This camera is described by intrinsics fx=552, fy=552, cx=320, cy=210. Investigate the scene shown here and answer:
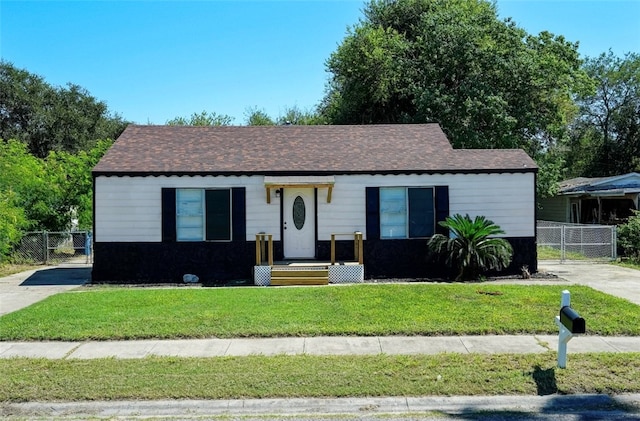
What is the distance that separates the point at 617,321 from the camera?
898cm

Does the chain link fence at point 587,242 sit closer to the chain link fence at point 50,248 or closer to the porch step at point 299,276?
the porch step at point 299,276

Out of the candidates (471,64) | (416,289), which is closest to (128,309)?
(416,289)

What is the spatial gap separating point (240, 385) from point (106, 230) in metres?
9.59

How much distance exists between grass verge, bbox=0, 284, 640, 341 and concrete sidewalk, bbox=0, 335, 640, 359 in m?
0.25

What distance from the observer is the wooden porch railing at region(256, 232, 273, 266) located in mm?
13914

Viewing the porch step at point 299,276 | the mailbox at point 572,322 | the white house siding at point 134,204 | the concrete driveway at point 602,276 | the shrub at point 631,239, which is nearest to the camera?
the mailbox at point 572,322

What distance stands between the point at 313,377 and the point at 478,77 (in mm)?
20987

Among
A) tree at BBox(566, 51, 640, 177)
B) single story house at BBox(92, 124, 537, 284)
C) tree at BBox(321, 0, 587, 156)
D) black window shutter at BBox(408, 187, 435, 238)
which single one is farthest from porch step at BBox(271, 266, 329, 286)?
tree at BBox(566, 51, 640, 177)

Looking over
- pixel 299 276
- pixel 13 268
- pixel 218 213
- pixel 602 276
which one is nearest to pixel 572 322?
pixel 299 276

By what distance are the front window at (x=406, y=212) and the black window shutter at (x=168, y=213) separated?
18.0 feet

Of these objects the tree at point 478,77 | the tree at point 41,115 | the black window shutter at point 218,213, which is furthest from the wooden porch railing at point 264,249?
the tree at point 41,115

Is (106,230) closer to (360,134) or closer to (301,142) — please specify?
(301,142)

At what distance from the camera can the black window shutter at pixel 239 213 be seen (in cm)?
1457

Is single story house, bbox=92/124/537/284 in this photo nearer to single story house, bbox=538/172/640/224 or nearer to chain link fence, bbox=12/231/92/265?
chain link fence, bbox=12/231/92/265
